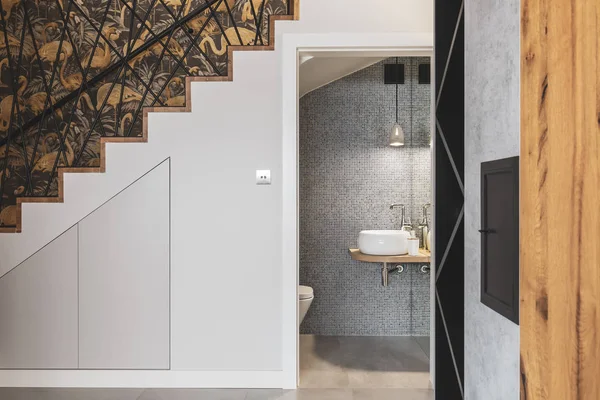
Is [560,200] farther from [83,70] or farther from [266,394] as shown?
[83,70]

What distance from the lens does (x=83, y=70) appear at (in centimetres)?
322

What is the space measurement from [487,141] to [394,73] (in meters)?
2.75

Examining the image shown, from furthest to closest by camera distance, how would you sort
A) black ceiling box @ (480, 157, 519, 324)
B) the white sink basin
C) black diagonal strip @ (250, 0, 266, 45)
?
the white sink basin < black diagonal strip @ (250, 0, 266, 45) < black ceiling box @ (480, 157, 519, 324)

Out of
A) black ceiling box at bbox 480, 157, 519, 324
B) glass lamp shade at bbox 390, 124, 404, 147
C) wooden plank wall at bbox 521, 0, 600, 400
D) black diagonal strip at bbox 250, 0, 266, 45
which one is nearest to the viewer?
wooden plank wall at bbox 521, 0, 600, 400

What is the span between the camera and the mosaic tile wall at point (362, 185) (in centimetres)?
423

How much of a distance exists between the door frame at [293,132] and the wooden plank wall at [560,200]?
205cm

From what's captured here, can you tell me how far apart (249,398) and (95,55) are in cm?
252

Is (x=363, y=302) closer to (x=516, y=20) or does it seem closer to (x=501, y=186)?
(x=501, y=186)

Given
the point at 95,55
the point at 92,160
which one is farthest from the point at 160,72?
the point at 92,160

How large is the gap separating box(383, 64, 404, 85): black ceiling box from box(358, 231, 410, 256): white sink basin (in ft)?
4.57

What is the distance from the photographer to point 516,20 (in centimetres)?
140

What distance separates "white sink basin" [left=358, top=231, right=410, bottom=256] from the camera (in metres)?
3.76

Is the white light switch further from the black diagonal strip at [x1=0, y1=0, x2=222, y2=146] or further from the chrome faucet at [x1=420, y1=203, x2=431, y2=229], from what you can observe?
the chrome faucet at [x1=420, y1=203, x2=431, y2=229]

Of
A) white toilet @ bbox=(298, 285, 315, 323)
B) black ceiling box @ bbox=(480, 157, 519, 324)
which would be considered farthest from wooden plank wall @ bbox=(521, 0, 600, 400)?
white toilet @ bbox=(298, 285, 315, 323)
